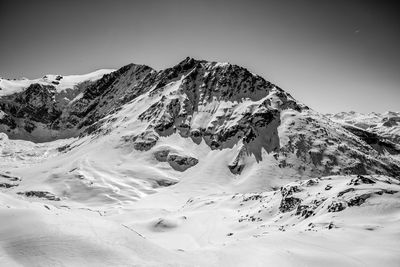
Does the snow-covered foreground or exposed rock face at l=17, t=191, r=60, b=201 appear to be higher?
the snow-covered foreground

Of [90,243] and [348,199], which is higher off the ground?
[90,243]

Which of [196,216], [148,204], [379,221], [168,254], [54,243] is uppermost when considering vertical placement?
[54,243]

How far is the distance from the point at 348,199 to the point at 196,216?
4675 cm

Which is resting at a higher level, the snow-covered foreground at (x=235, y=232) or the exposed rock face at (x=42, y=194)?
the snow-covered foreground at (x=235, y=232)

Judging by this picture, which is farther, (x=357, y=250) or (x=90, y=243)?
(x=357, y=250)

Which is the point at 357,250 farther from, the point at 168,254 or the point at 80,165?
the point at 80,165

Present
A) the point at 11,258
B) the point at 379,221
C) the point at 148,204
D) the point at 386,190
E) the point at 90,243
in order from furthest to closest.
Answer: the point at 148,204, the point at 386,190, the point at 379,221, the point at 90,243, the point at 11,258

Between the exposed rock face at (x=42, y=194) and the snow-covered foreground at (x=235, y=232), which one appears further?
the exposed rock face at (x=42, y=194)

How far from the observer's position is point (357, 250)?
27.3 meters

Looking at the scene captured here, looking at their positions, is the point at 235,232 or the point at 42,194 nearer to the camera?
the point at 235,232

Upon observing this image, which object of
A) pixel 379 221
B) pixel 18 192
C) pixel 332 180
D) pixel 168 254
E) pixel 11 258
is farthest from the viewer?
pixel 18 192

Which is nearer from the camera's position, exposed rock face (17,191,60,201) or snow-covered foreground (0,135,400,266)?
snow-covered foreground (0,135,400,266)

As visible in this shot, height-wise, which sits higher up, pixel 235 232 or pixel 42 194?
pixel 235 232

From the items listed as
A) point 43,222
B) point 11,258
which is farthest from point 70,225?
point 11,258
